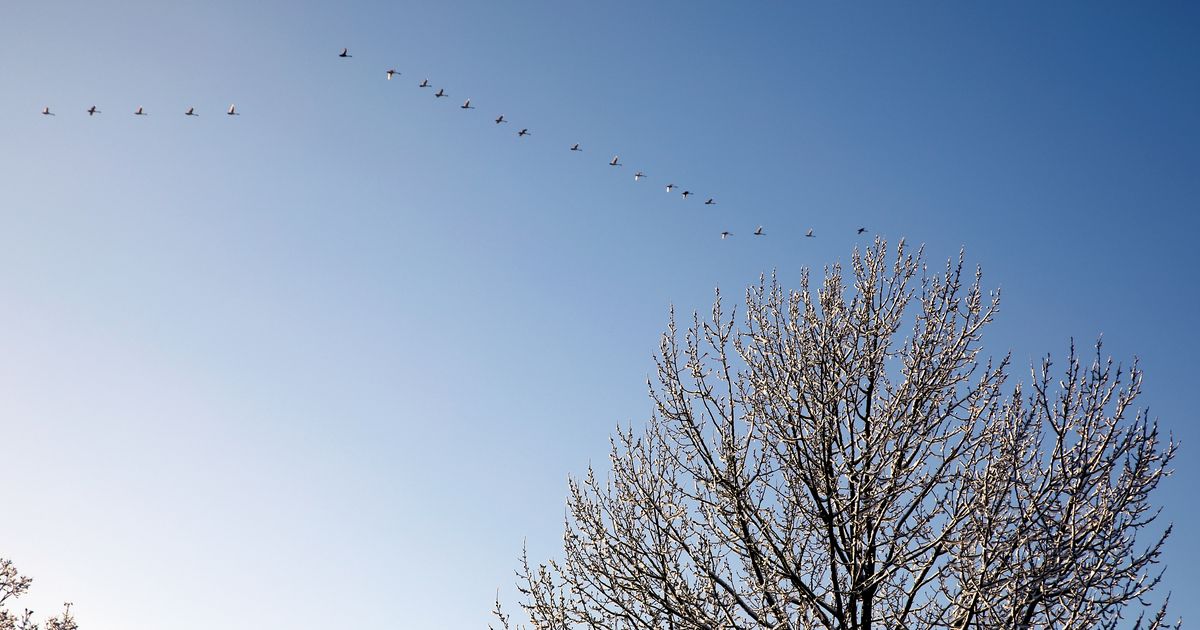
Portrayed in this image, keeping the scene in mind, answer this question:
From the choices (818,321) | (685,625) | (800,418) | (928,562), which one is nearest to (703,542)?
(685,625)

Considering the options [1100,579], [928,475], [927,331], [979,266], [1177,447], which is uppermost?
[979,266]

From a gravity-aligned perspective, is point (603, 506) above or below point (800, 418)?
below

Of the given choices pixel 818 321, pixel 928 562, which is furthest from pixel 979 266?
pixel 928 562

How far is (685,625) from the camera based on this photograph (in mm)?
6934

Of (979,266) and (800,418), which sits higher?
(979,266)

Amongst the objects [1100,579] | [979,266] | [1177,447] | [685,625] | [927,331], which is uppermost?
[979,266]

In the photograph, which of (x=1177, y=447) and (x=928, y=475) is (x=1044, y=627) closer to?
(x=928, y=475)

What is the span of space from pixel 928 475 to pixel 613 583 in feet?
9.55

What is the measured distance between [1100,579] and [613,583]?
3.88 meters

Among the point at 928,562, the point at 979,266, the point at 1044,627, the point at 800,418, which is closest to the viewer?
the point at 1044,627

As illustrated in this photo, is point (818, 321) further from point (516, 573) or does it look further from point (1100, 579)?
point (516, 573)

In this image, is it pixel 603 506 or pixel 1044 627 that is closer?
pixel 1044 627

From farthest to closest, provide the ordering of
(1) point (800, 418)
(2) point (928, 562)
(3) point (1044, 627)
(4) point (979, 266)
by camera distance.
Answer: (4) point (979, 266)
(1) point (800, 418)
(2) point (928, 562)
(3) point (1044, 627)

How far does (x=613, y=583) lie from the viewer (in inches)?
282
